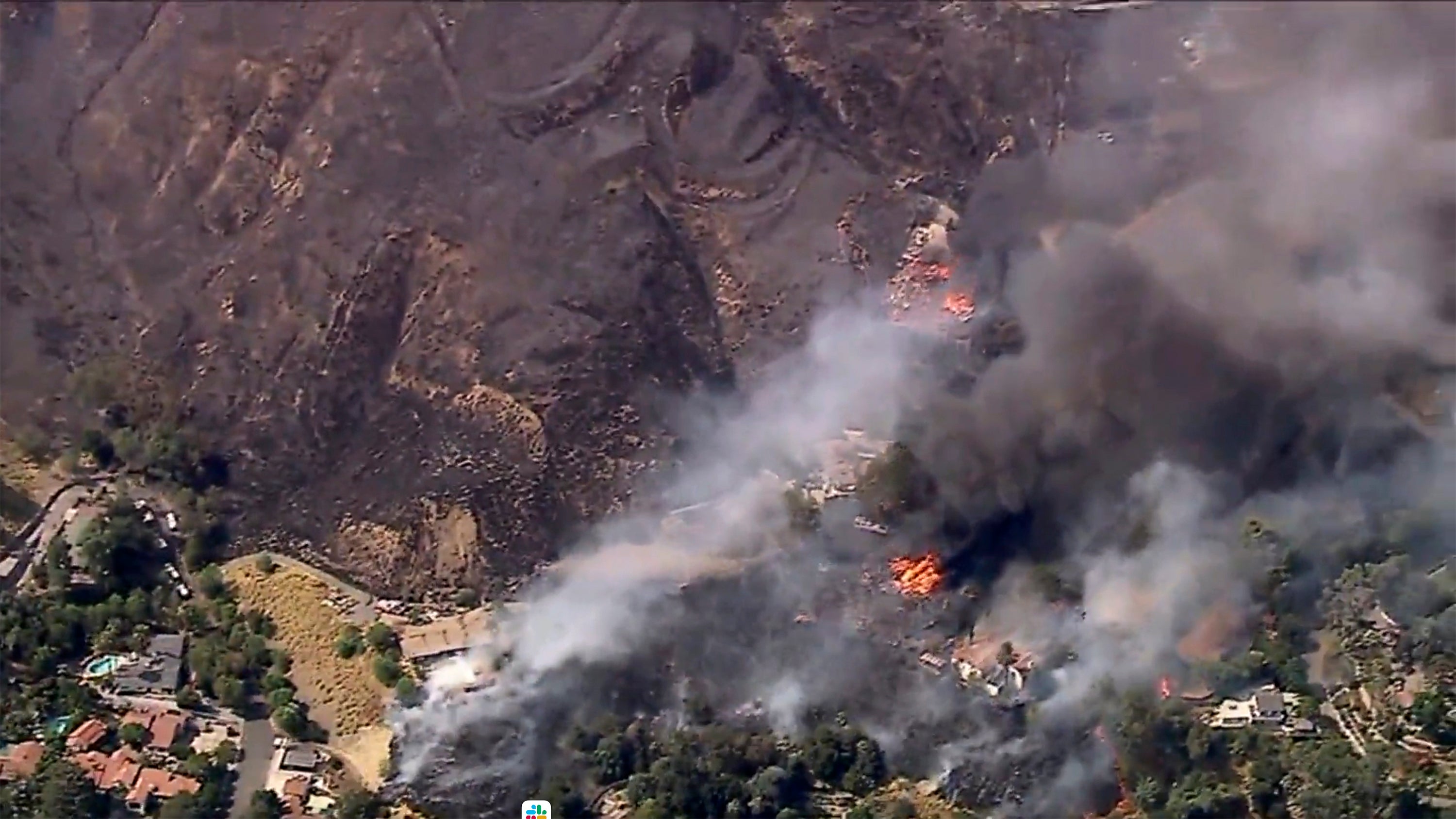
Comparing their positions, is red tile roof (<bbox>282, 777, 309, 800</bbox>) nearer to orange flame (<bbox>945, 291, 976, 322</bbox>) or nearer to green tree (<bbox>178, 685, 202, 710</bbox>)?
green tree (<bbox>178, 685, 202, 710</bbox>)

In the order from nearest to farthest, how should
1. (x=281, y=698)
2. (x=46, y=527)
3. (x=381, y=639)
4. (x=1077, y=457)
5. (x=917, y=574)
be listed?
(x=281, y=698) → (x=381, y=639) → (x=917, y=574) → (x=1077, y=457) → (x=46, y=527)

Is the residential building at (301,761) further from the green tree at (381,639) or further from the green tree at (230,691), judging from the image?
the green tree at (381,639)

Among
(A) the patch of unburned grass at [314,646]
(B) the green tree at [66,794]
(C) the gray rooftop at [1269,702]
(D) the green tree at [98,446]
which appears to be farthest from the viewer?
(D) the green tree at [98,446]

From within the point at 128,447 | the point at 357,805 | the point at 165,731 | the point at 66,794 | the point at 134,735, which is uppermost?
the point at 128,447

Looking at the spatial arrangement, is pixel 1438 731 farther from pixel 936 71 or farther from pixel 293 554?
pixel 293 554

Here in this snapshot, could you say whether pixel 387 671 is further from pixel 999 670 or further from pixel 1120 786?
pixel 1120 786

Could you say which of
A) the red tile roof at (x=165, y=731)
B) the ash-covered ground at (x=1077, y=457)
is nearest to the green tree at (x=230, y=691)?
the red tile roof at (x=165, y=731)

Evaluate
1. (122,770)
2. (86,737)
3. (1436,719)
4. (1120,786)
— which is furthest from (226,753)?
(1436,719)
